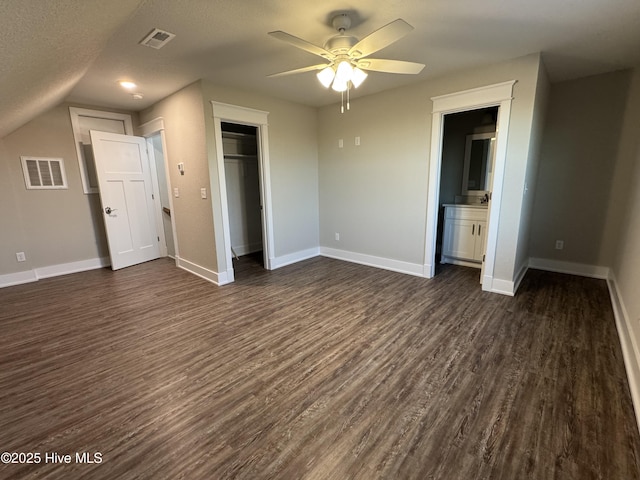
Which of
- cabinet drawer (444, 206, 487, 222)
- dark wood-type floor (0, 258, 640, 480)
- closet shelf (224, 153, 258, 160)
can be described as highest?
closet shelf (224, 153, 258, 160)

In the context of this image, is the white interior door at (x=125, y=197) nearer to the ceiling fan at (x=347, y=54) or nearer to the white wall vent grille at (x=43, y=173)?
the white wall vent grille at (x=43, y=173)

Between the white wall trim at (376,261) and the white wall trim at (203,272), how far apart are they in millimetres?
1867

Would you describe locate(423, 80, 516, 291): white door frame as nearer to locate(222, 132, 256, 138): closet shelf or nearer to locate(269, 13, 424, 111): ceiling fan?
locate(269, 13, 424, 111): ceiling fan

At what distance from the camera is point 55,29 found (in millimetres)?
1552

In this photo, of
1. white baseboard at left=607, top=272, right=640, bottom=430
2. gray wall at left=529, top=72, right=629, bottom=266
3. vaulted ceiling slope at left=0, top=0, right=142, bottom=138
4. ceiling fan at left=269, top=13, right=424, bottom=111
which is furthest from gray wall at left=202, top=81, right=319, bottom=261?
white baseboard at left=607, top=272, right=640, bottom=430

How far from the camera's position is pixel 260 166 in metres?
4.03

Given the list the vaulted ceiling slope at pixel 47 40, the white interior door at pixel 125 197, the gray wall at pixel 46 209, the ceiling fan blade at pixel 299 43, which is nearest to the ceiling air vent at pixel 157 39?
the vaulted ceiling slope at pixel 47 40

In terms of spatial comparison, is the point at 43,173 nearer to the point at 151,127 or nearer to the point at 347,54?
the point at 151,127

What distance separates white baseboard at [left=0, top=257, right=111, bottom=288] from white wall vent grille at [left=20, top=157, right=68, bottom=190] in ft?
3.76

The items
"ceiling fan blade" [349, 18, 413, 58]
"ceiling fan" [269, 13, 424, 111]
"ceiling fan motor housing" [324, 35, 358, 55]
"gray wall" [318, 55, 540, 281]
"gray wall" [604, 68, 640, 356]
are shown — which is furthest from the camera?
"gray wall" [318, 55, 540, 281]

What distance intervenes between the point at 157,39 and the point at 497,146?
3.34 metres

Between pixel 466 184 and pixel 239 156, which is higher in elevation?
pixel 239 156

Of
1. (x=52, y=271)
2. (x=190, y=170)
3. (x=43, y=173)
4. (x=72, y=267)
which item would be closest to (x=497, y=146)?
(x=190, y=170)

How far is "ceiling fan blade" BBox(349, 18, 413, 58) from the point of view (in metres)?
1.65
